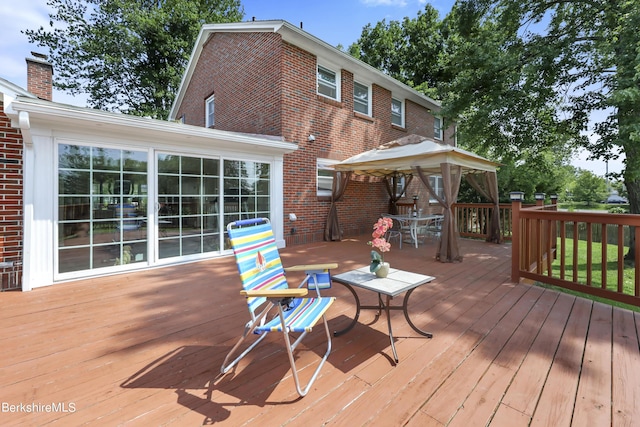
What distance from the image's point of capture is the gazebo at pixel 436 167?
19.0 ft

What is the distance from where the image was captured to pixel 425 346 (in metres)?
2.55

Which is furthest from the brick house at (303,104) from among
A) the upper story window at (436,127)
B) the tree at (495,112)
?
the upper story window at (436,127)

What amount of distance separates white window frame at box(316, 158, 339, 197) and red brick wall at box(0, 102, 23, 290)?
5905 millimetres

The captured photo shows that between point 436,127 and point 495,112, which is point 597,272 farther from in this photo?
point 436,127

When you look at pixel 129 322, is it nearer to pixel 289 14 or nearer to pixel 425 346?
pixel 425 346

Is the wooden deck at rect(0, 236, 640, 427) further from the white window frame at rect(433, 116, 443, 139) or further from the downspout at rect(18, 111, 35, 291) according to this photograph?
the white window frame at rect(433, 116, 443, 139)

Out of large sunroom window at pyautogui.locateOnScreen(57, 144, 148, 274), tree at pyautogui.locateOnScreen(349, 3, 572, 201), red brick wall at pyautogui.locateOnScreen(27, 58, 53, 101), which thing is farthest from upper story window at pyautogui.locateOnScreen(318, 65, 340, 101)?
red brick wall at pyautogui.locateOnScreen(27, 58, 53, 101)

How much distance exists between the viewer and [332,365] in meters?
2.26

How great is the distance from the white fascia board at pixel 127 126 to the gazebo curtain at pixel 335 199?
7.23 ft

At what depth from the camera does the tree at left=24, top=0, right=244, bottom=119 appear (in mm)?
15859

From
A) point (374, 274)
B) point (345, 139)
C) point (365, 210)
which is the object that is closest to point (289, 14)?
point (345, 139)

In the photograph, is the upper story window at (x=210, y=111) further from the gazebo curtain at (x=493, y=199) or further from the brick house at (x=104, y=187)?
the gazebo curtain at (x=493, y=199)

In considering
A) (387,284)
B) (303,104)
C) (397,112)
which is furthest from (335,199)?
(387,284)

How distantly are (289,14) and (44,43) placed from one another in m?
15.0
